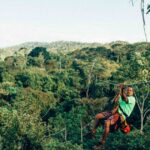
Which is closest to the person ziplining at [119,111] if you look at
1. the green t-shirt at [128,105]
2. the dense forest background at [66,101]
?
the green t-shirt at [128,105]

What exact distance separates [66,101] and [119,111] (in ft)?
231

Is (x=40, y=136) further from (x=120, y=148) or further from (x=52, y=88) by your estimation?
(x=52, y=88)

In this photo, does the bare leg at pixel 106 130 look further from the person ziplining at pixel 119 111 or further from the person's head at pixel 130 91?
the person's head at pixel 130 91

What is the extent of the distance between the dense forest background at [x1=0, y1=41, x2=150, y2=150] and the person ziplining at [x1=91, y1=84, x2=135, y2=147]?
1643 mm

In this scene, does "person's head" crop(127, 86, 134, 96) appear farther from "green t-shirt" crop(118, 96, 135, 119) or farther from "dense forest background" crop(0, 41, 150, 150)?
"dense forest background" crop(0, 41, 150, 150)

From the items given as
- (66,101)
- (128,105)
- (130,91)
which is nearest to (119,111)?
(128,105)

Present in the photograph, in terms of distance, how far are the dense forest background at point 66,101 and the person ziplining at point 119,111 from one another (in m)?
1.64

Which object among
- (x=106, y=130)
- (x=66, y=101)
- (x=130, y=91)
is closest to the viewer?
(x=106, y=130)

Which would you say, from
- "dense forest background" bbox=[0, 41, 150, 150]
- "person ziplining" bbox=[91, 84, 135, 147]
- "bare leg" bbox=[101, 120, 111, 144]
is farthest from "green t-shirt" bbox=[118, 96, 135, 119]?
"dense forest background" bbox=[0, 41, 150, 150]

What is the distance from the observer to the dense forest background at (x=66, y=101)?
36812mm

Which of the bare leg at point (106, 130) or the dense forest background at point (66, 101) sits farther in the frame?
the dense forest background at point (66, 101)

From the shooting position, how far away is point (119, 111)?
585cm

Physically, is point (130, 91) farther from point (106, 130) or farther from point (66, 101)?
point (66, 101)

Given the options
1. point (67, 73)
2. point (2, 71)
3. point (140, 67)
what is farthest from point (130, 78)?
point (2, 71)
